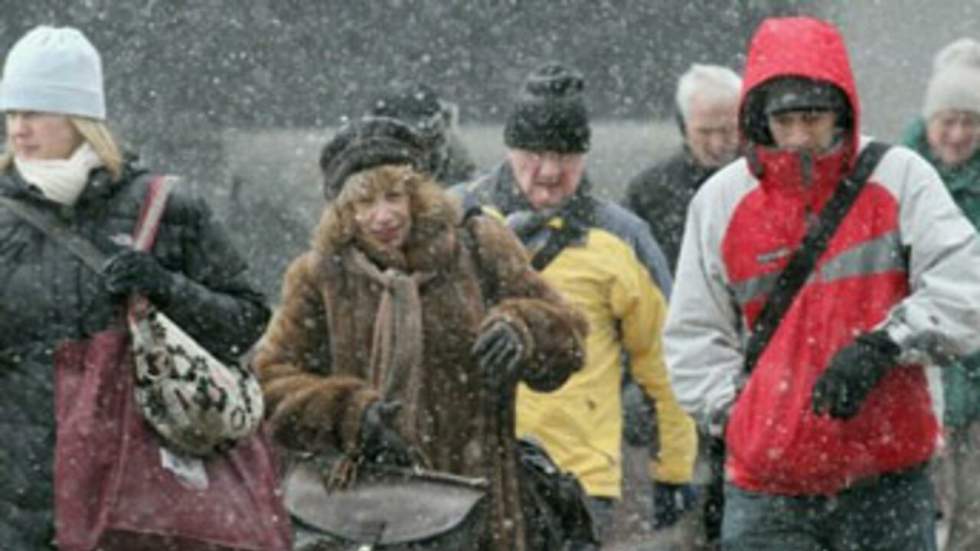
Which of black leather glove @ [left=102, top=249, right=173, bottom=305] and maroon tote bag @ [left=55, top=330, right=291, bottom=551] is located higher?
black leather glove @ [left=102, top=249, right=173, bottom=305]

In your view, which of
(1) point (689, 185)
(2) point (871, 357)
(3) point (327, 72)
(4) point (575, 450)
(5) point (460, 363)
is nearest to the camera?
(2) point (871, 357)

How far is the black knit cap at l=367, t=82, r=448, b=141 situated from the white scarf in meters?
3.16

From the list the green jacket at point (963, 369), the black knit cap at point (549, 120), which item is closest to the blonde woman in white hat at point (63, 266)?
the black knit cap at point (549, 120)

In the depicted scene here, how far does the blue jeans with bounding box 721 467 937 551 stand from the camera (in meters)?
8.16

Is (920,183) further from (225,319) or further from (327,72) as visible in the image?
(327,72)

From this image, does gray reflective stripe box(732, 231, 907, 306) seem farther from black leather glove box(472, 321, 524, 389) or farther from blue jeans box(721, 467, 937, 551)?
black leather glove box(472, 321, 524, 389)

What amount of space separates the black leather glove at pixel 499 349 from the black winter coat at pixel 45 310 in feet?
2.83

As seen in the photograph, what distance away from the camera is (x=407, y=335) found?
8.74m

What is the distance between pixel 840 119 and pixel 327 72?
21.5ft

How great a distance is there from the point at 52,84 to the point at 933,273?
6.43ft

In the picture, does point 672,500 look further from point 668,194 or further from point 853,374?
point 853,374

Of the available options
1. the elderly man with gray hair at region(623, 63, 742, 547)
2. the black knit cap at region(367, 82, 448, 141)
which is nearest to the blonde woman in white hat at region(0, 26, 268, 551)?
the black knit cap at region(367, 82, 448, 141)

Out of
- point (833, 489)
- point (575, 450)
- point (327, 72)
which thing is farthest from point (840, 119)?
point (327, 72)

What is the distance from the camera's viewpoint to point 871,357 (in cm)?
793
